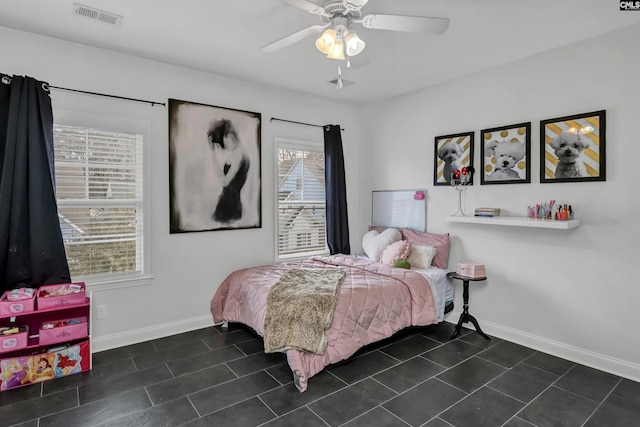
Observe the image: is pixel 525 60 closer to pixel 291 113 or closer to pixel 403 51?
pixel 403 51

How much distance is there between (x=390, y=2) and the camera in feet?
7.63

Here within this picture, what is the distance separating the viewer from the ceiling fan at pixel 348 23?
6.46 ft

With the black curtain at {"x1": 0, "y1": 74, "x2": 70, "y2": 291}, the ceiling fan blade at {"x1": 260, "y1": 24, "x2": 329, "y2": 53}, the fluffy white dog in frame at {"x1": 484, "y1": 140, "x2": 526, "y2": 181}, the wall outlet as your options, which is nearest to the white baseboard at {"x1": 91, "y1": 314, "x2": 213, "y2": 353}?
the wall outlet

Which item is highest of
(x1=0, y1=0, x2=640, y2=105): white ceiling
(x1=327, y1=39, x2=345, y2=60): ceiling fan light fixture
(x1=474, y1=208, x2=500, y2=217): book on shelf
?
(x1=0, y1=0, x2=640, y2=105): white ceiling

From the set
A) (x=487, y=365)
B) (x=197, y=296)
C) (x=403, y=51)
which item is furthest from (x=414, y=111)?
(x=197, y=296)

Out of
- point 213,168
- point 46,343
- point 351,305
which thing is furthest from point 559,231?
point 46,343

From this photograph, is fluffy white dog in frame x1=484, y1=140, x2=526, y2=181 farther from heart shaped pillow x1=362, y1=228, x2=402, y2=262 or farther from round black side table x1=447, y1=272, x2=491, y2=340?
heart shaped pillow x1=362, y1=228, x2=402, y2=262

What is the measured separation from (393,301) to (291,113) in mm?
2495

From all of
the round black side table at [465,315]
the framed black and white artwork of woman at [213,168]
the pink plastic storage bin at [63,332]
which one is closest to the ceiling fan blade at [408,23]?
the framed black and white artwork of woman at [213,168]

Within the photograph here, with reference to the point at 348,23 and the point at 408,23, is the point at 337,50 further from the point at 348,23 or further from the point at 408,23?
the point at 408,23

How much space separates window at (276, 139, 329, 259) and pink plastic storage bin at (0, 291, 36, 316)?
90.8 inches

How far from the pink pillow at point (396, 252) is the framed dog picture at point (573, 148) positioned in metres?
1.44

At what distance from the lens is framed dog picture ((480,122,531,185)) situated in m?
3.27

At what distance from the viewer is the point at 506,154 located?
3.41 m
